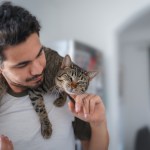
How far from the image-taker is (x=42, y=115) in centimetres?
62

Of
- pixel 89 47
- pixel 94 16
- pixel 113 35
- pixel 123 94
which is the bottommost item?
pixel 123 94

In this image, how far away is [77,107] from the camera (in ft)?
1.89

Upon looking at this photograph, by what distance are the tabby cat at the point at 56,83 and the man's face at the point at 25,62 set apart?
0.22 feet

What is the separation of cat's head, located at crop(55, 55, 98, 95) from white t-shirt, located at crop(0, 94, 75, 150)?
4.8 inches

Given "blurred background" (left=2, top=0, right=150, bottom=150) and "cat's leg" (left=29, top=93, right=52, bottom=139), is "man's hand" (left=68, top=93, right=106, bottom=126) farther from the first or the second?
"blurred background" (left=2, top=0, right=150, bottom=150)

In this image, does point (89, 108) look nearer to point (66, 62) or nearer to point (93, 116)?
point (93, 116)

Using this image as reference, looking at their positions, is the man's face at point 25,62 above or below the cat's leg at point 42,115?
above

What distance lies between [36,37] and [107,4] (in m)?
1.66

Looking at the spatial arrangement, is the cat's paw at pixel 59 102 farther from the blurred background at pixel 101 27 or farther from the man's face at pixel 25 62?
the blurred background at pixel 101 27

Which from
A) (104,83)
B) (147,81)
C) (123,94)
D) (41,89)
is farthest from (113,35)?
(41,89)

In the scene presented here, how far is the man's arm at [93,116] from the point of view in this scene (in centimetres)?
59

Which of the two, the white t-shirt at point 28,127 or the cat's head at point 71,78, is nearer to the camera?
the white t-shirt at point 28,127

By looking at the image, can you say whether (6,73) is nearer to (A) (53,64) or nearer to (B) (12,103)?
(B) (12,103)

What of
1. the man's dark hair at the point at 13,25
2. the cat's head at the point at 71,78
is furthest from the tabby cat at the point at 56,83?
the man's dark hair at the point at 13,25
